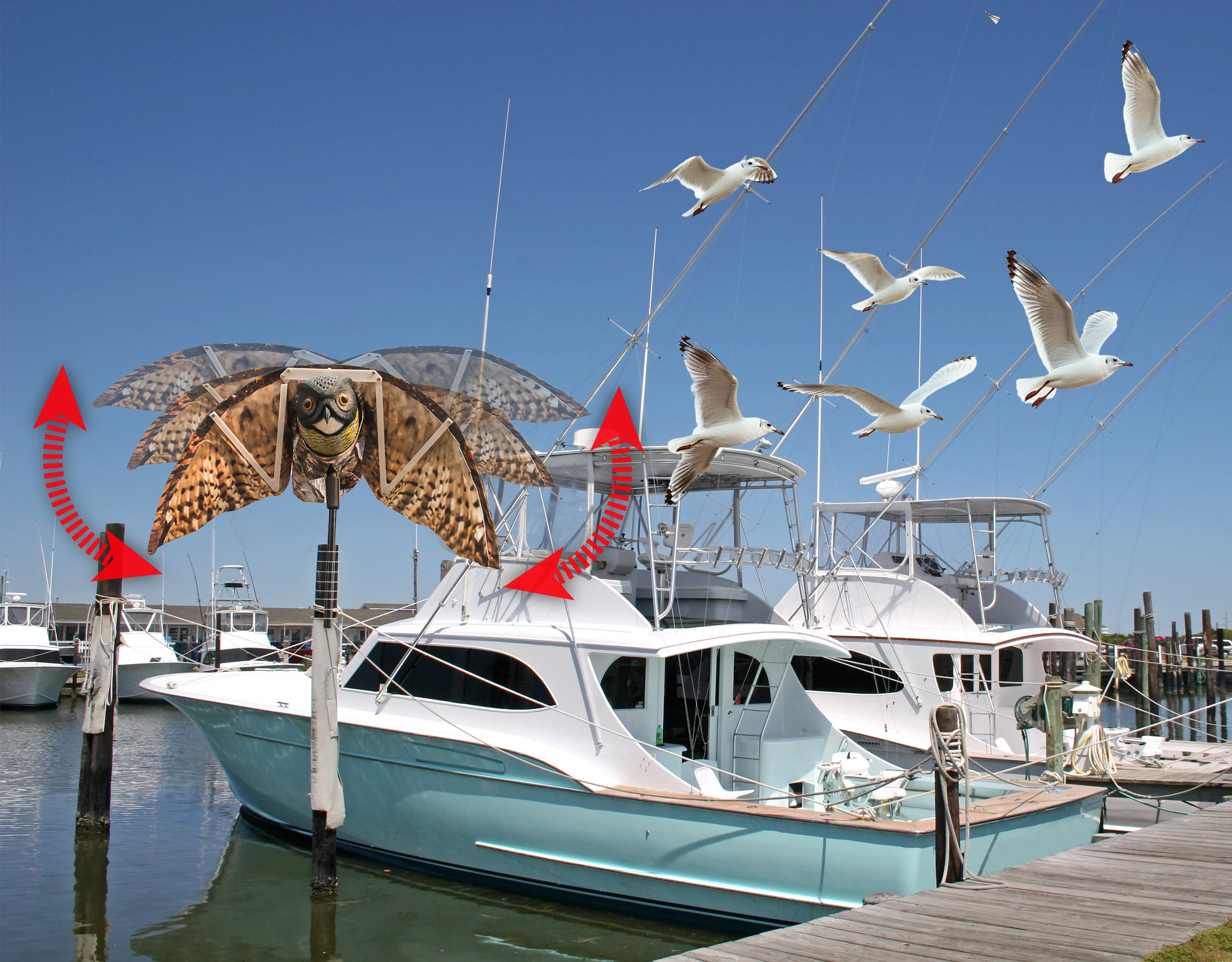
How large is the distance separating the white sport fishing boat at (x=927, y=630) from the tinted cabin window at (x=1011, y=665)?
0.02 m

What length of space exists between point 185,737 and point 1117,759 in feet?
67.8

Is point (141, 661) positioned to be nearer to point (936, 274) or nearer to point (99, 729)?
point (99, 729)

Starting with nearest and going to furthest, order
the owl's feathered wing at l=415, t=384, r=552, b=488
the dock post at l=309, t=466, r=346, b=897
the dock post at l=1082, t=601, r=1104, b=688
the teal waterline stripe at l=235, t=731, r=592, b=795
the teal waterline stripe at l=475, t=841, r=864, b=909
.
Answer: the teal waterline stripe at l=475, t=841, r=864, b=909, the dock post at l=309, t=466, r=346, b=897, the teal waterline stripe at l=235, t=731, r=592, b=795, the owl's feathered wing at l=415, t=384, r=552, b=488, the dock post at l=1082, t=601, r=1104, b=688

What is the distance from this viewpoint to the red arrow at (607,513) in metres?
10.5

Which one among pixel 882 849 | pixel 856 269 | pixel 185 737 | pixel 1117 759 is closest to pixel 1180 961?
pixel 882 849

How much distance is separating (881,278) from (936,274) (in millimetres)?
566

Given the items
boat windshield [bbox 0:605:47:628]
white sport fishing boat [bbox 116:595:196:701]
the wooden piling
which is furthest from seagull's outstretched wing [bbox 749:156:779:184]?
boat windshield [bbox 0:605:47:628]

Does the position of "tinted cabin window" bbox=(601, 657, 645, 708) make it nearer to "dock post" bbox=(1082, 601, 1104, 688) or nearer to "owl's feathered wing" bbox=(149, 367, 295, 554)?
"owl's feathered wing" bbox=(149, 367, 295, 554)

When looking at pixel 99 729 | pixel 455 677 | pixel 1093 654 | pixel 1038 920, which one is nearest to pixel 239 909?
pixel 455 677

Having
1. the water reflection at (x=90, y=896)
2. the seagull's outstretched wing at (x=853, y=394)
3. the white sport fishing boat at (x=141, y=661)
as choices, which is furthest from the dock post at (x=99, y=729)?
the white sport fishing boat at (x=141, y=661)

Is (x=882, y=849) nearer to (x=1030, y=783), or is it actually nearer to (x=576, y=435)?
(x=1030, y=783)

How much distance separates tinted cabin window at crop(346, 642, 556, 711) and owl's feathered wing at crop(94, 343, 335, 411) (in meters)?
3.37

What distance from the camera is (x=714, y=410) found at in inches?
372

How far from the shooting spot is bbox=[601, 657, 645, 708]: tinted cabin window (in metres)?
10.2
